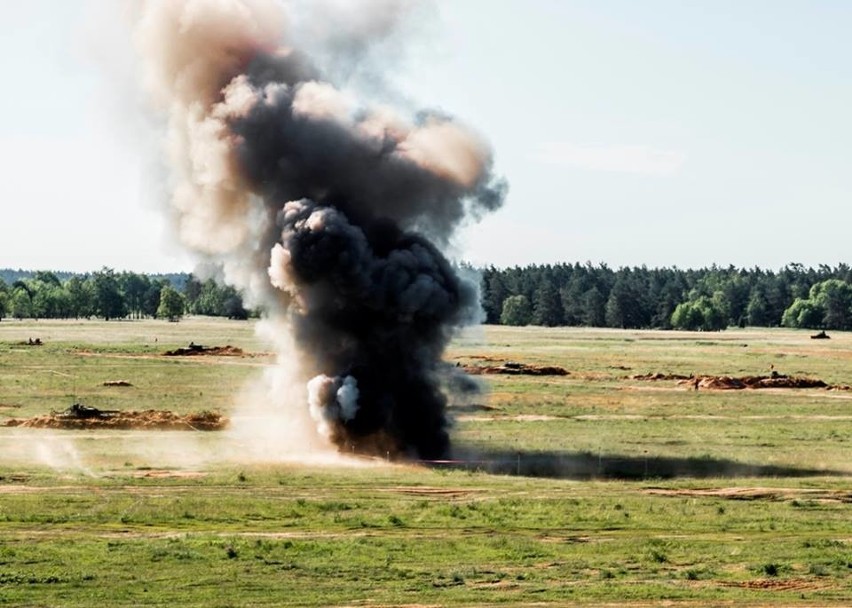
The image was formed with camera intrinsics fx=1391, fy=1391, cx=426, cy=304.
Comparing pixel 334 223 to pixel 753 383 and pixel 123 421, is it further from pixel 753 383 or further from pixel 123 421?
pixel 753 383

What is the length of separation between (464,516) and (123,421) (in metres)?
38.5

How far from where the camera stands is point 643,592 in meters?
35.8

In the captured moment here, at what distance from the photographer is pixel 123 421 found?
81.7m

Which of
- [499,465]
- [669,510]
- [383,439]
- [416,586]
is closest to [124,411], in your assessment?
[383,439]

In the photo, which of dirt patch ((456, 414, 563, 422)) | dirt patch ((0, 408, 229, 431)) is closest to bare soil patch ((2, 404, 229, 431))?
dirt patch ((0, 408, 229, 431))

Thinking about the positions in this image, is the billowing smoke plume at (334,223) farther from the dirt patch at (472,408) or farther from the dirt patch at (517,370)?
the dirt patch at (517,370)

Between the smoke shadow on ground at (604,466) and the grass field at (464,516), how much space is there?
185mm

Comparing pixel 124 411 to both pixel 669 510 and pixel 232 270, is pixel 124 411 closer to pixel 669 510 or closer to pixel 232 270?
pixel 232 270

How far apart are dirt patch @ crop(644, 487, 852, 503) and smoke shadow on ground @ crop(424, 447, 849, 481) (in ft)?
16.3

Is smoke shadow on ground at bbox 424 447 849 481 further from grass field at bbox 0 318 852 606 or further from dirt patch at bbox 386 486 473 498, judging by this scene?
dirt patch at bbox 386 486 473 498

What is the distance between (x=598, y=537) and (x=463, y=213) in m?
34.3

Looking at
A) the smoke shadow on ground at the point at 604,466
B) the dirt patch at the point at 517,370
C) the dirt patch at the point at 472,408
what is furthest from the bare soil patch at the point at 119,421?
the dirt patch at the point at 517,370

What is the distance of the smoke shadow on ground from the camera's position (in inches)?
2411

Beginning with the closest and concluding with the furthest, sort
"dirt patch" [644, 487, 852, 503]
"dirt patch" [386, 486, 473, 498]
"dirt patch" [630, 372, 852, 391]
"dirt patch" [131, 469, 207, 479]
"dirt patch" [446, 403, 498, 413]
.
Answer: "dirt patch" [644, 487, 852, 503], "dirt patch" [386, 486, 473, 498], "dirt patch" [131, 469, 207, 479], "dirt patch" [446, 403, 498, 413], "dirt patch" [630, 372, 852, 391]
